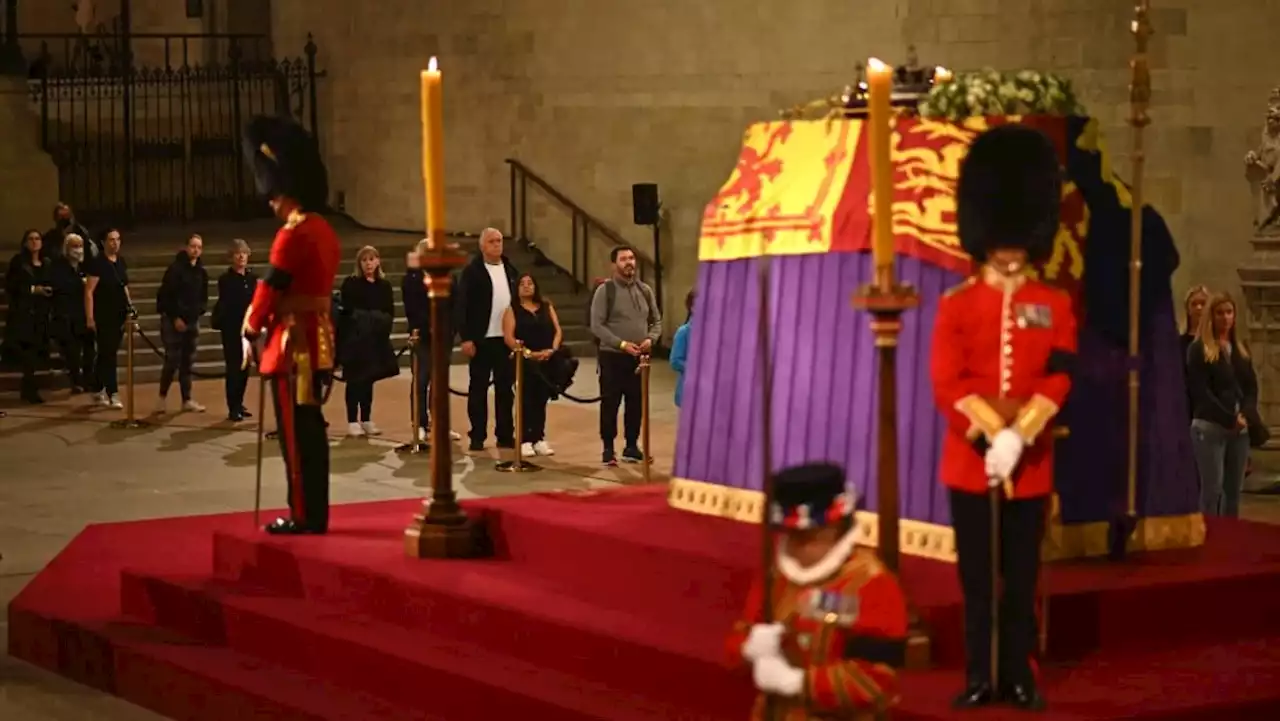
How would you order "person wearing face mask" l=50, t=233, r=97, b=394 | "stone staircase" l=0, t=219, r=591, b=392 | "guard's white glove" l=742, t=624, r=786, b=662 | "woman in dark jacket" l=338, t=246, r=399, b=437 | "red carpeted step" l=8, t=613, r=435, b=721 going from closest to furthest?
"guard's white glove" l=742, t=624, r=786, b=662, "red carpeted step" l=8, t=613, r=435, b=721, "woman in dark jacket" l=338, t=246, r=399, b=437, "person wearing face mask" l=50, t=233, r=97, b=394, "stone staircase" l=0, t=219, r=591, b=392

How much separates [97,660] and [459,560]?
4.81 feet

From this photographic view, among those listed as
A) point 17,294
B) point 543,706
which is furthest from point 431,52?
point 543,706

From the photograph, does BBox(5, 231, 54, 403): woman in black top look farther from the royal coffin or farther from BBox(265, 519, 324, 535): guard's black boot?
the royal coffin

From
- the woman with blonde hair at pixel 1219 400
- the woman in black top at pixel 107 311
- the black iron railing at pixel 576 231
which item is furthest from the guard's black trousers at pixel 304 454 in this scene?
the black iron railing at pixel 576 231

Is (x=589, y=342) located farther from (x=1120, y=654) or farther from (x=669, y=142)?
(x=1120, y=654)

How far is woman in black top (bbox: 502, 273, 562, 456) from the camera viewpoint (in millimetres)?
14320

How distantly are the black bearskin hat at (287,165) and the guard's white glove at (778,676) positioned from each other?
4.53m

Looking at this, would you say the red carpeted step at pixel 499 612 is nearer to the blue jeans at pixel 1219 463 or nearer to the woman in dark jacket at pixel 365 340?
the woman in dark jacket at pixel 365 340

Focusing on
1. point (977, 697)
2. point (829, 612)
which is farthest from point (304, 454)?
point (829, 612)

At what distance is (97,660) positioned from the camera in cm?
888

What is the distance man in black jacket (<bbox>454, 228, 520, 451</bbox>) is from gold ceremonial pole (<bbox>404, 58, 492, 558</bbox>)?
212 inches

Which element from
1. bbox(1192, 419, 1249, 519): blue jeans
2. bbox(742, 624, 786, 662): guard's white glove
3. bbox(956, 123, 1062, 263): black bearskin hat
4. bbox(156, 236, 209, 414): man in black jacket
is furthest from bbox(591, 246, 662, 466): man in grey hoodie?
Answer: bbox(742, 624, 786, 662): guard's white glove

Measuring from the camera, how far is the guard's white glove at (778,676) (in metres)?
5.50

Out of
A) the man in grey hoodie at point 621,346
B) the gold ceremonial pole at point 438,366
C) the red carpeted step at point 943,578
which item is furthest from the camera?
the man in grey hoodie at point 621,346
